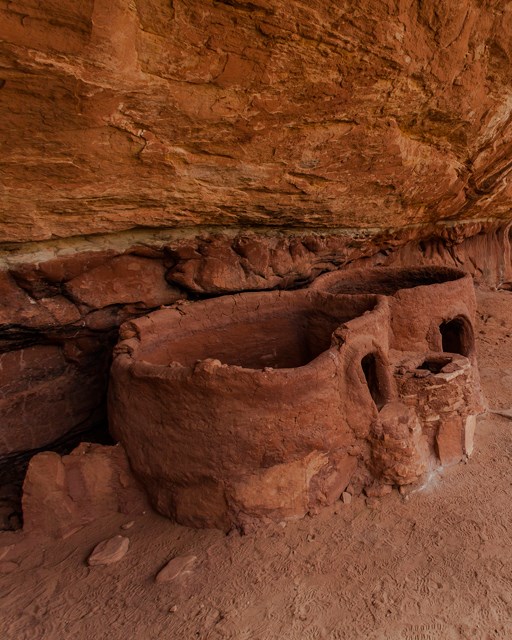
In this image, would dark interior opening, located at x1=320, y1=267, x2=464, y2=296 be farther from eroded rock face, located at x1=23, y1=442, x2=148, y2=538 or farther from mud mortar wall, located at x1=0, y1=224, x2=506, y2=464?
eroded rock face, located at x1=23, y1=442, x2=148, y2=538

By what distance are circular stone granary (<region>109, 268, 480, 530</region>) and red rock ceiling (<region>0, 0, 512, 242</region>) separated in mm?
1038

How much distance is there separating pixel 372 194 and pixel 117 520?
371 cm

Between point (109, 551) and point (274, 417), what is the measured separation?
137cm

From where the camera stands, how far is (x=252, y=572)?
9.26ft

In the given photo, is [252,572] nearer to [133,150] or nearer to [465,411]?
[465,411]

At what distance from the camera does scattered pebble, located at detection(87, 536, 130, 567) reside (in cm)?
303

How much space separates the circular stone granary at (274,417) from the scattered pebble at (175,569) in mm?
282

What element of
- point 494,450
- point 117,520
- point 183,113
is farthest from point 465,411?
point 183,113

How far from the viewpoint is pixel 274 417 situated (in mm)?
2988

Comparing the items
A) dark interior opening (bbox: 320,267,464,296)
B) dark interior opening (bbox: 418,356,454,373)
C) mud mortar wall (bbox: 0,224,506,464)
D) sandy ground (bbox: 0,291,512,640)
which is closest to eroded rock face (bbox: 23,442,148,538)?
sandy ground (bbox: 0,291,512,640)

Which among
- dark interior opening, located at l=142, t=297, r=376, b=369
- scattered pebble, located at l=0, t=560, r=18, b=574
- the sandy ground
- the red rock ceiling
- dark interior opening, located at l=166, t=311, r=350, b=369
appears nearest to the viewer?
the red rock ceiling

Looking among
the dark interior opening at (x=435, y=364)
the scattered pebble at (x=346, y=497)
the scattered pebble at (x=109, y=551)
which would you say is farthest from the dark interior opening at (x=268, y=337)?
the scattered pebble at (x=109, y=551)

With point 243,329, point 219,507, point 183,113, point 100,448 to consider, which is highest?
point 183,113

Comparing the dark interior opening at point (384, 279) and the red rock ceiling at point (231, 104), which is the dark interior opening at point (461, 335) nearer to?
the dark interior opening at point (384, 279)
